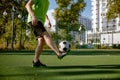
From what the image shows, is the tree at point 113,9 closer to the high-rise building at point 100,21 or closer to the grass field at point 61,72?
the grass field at point 61,72

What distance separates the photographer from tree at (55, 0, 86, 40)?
38.9 m

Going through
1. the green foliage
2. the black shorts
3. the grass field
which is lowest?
the grass field

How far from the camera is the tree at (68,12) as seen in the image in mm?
38906

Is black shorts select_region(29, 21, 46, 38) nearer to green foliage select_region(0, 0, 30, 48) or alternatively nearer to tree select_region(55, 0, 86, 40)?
green foliage select_region(0, 0, 30, 48)

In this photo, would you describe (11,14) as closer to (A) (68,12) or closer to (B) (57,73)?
(A) (68,12)

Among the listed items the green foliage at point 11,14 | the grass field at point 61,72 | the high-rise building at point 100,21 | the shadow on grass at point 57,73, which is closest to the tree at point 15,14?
the green foliage at point 11,14

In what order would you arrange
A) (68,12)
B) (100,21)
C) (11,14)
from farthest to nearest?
(100,21)
(68,12)
(11,14)

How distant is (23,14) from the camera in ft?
118

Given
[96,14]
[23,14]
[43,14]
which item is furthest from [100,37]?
[43,14]

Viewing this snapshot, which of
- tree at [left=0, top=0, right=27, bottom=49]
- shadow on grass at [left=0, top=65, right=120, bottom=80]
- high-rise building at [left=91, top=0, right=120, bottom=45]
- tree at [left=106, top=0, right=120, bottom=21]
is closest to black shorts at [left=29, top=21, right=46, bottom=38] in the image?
shadow on grass at [left=0, top=65, right=120, bottom=80]

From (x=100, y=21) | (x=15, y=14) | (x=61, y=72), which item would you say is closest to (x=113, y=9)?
(x=15, y=14)

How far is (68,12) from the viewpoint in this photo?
3862 centimetres

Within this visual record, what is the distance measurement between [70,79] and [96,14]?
161290mm

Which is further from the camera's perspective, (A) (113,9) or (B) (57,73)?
(A) (113,9)
